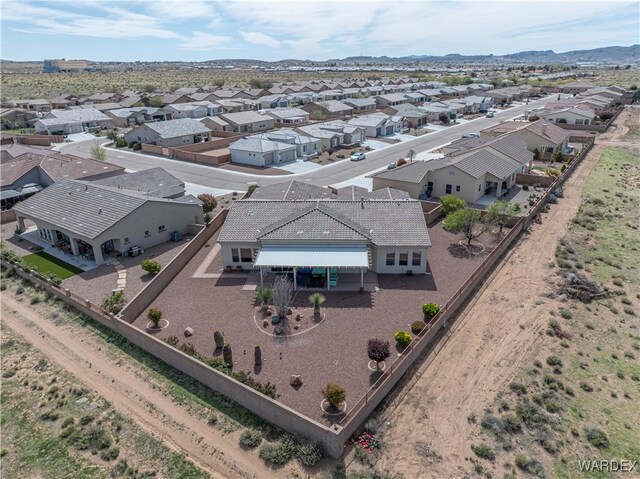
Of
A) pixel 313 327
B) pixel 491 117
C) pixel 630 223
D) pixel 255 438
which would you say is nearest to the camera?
pixel 255 438

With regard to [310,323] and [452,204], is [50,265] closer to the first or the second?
[310,323]

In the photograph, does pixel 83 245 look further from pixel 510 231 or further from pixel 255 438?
pixel 510 231

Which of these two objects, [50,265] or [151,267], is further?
[50,265]

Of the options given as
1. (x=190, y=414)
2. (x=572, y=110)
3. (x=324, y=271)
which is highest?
(x=572, y=110)

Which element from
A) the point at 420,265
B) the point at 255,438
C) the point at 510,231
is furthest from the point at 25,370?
the point at 510,231

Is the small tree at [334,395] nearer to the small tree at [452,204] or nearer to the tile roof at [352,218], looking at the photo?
the tile roof at [352,218]

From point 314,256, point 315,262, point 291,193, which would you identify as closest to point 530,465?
point 315,262

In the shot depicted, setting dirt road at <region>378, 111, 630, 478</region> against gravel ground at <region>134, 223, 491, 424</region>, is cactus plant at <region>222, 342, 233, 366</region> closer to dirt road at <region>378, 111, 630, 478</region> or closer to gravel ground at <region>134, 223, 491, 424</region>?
gravel ground at <region>134, 223, 491, 424</region>
